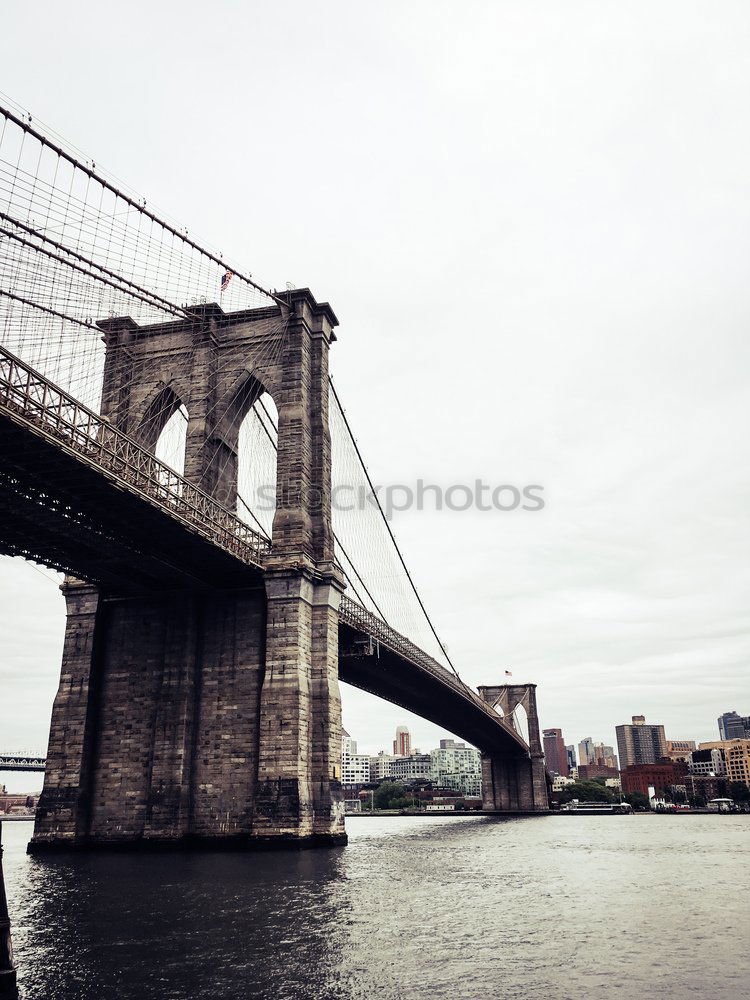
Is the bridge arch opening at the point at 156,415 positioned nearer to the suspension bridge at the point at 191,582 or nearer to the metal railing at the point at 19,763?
the suspension bridge at the point at 191,582

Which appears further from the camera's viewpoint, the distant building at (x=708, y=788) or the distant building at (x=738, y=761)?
the distant building at (x=738, y=761)

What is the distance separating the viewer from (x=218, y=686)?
1465 inches

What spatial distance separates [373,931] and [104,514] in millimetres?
18418

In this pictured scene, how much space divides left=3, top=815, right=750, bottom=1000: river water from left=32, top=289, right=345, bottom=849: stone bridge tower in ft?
20.1

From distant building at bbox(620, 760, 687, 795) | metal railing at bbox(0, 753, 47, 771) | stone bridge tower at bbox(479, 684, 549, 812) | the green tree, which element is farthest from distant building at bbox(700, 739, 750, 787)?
metal railing at bbox(0, 753, 47, 771)

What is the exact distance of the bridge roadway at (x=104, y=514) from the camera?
77.9 feet

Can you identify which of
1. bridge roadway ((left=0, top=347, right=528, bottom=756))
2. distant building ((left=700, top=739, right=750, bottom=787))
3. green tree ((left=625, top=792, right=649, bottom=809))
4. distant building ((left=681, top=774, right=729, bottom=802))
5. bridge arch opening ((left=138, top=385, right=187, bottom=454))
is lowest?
green tree ((left=625, top=792, right=649, bottom=809))

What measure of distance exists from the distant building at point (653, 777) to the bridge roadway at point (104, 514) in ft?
491

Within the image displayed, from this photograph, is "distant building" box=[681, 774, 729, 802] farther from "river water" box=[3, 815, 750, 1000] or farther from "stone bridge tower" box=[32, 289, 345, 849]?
"river water" box=[3, 815, 750, 1000]

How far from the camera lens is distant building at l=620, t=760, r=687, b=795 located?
175m

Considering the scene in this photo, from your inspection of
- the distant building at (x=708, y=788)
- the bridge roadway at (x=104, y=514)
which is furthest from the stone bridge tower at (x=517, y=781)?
the bridge roadway at (x=104, y=514)

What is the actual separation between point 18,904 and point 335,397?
33053 millimetres

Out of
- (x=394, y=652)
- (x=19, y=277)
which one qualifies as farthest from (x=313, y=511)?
(x=19, y=277)

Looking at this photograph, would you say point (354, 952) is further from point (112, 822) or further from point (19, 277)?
point (112, 822)
